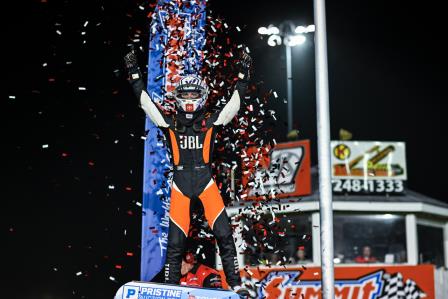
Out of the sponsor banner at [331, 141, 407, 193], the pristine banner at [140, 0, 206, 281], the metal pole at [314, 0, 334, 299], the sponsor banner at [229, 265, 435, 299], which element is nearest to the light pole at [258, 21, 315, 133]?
the sponsor banner at [331, 141, 407, 193]

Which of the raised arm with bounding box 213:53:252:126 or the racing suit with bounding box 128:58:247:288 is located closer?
the racing suit with bounding box 128:58:247:288

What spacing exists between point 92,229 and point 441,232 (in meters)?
10.9

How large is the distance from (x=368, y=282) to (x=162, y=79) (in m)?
7.74

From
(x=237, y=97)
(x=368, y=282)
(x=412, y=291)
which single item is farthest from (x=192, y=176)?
(x=412, y=291)

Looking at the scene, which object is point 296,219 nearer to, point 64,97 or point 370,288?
point 370,288

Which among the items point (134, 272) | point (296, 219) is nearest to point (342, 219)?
point (296, 219)

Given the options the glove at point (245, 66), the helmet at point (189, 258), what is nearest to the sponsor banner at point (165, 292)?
the helmet at point (189, 258)

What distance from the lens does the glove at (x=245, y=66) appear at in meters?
6.36

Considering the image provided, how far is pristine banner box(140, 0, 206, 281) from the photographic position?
6.91m

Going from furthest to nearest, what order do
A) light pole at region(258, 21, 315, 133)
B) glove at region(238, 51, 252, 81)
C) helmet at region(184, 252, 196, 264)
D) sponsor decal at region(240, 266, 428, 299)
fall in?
light pole at region(258, 21, 315, 133), sponsor decal at region(240, 266, 428, 299), helmet at region(184, 252, 196, 264), glove at region(238, 51, 252, 81)

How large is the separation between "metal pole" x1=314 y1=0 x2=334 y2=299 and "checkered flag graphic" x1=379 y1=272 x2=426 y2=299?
7.80 m

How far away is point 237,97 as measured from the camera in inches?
251

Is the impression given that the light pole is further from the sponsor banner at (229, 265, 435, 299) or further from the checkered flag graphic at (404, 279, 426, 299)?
the checkered flag graphic at (404, 279, 426, 299)

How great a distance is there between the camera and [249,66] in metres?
6.43
